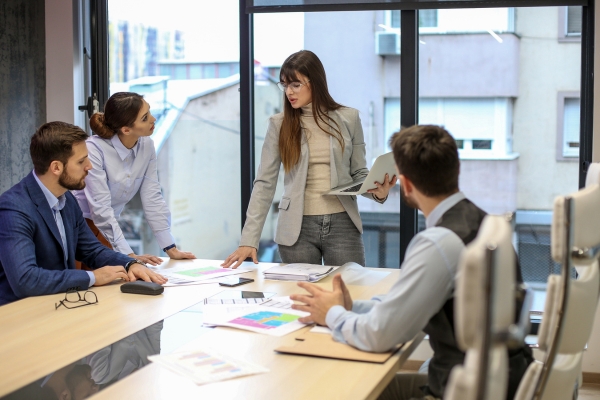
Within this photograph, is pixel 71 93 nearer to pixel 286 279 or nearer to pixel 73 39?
pixel 73 39

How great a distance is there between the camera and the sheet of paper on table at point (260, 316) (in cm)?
188

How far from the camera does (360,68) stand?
4.06 m

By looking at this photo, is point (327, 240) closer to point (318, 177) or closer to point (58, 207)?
point (318, 177)

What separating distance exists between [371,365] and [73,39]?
3526 mm

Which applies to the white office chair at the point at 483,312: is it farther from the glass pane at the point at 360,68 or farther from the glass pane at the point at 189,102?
the glass pane at the point at 189,102

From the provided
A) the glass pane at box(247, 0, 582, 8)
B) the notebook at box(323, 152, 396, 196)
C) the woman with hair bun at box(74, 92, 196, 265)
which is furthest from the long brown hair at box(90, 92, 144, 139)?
the glass pane at box(247, 0, 582, 8)

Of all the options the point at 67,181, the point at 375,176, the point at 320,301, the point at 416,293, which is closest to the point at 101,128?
the point at 67,181

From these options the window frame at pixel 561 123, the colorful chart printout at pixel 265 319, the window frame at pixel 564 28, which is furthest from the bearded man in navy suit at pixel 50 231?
the window frame at pixel 564 28

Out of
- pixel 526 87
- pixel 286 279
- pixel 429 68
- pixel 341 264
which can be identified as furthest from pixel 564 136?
pixel 286 279

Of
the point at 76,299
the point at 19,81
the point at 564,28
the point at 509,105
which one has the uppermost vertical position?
the point at 564,28

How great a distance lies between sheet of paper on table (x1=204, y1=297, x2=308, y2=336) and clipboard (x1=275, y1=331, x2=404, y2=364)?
0.12m

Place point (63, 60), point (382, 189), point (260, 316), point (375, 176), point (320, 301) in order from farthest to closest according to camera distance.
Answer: point (63, 60), point (382, 189), point (375, 176), point (260, 316), point (320, 301)

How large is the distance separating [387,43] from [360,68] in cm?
21

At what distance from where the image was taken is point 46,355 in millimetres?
1698
